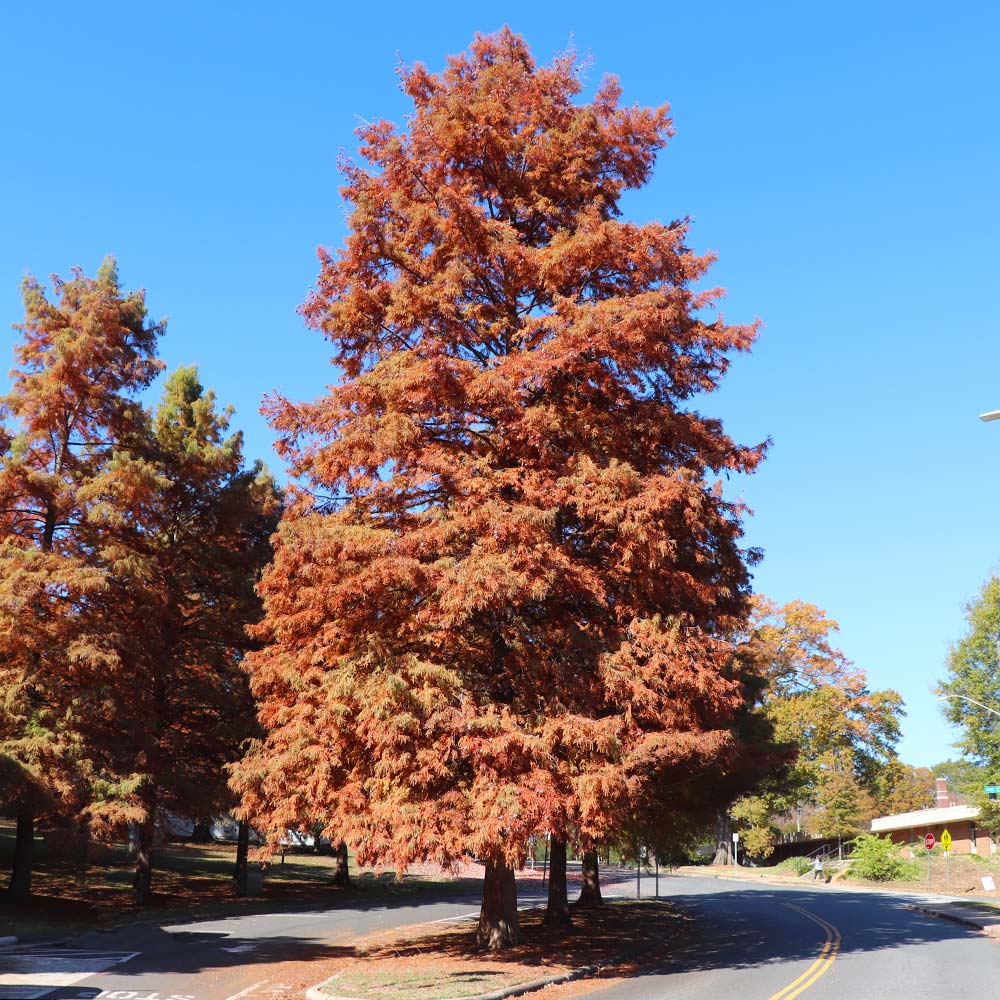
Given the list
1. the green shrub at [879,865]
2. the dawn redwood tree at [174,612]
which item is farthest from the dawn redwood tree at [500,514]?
the green shrub at [879,865]

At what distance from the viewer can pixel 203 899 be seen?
104 ft

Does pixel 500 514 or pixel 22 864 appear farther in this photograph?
pixel 22 864

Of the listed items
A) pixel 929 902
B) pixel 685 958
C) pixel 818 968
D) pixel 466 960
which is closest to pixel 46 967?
pixel 466 960

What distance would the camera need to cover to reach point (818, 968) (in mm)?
15945

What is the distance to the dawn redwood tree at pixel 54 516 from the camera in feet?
77.9

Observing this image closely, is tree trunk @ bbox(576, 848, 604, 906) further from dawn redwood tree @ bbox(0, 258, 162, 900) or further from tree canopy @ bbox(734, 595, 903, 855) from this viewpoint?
tree canopy @ bbox(734, 595, 903, 855)

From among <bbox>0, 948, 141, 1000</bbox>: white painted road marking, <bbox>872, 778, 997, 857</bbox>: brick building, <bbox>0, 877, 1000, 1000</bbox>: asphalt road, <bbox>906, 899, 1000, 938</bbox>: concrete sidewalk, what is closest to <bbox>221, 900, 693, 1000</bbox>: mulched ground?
<bbox>0, 877, 1000, 1000</bbox>: asphalt road

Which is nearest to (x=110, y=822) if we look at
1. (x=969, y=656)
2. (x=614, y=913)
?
(x=614, y=913)

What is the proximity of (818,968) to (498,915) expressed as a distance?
212 inches

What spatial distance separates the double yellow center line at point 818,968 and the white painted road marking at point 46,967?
9022 millimetres

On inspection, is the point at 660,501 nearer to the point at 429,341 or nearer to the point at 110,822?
the point at 429,341

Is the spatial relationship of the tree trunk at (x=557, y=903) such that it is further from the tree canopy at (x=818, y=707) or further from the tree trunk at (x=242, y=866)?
the tree canopy at (x=818, y=707)

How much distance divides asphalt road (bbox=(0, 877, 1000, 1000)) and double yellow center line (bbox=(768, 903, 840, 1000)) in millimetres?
30

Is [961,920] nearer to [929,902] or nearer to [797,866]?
[929,902]
